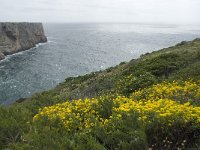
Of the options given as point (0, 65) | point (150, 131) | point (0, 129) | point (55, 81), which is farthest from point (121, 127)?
point (0, 65)

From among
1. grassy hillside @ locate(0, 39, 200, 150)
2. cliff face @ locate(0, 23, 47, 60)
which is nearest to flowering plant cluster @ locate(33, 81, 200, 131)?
grassy hillside @ locate(0, 39, 200, 150)

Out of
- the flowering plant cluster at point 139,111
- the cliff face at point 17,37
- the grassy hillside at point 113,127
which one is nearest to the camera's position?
the grassy hillside at point 113,127

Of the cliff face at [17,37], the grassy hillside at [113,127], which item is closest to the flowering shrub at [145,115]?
the grassy hillside at [113,127]

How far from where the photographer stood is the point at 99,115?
8695mm

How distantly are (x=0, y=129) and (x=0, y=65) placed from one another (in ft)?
233

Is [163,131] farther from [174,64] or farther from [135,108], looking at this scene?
[174,64]

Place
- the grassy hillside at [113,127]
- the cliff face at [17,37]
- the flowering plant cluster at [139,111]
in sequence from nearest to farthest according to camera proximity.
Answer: the grassy hillside at [113,127] → the flowering plant cluster at [139,111] → the cliff face at [17,37]

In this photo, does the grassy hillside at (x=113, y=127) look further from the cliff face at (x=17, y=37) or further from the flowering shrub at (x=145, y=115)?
the cliff face at (x=17, y=37)

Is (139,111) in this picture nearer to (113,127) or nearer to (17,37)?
(113,127)

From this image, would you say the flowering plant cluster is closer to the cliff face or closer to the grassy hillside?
the grassy hillside

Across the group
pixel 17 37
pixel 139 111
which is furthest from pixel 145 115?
pixel 17 37

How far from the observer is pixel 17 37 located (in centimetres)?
10844

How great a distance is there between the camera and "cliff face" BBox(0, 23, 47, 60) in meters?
98.0

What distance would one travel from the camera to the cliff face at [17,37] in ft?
322
